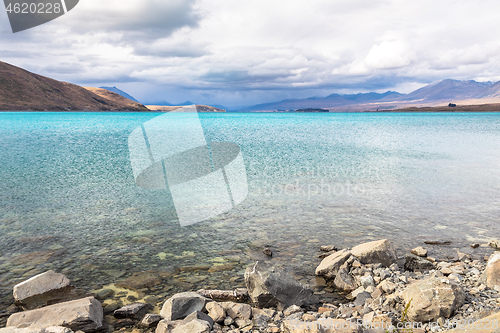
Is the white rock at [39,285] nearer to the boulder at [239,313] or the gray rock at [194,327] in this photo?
the gray rock at [194,327]

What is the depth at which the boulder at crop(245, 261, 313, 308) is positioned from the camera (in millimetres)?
7668

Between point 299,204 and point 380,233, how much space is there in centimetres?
467

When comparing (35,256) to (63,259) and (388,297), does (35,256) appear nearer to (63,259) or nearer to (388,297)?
(63,259)

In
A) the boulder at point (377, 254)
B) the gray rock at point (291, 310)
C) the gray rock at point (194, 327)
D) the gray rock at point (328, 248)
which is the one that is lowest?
the gray rock at point (328, 248)

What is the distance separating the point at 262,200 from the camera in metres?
17.5

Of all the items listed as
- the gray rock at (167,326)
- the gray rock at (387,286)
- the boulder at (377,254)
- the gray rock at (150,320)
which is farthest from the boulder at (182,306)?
the boulder at (377,254)

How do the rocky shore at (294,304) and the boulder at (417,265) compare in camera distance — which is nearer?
the rocky shore at (294,304)

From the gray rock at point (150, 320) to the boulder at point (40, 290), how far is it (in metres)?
2.68

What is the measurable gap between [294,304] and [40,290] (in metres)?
6.20

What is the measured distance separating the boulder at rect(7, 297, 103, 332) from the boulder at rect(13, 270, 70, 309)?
1.12 metres

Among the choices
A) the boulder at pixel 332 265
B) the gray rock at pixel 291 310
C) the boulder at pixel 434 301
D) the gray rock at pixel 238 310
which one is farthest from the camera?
the boulder at pixel 332 265

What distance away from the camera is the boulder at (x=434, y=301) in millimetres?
6590

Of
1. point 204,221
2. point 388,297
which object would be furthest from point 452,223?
point 204,221

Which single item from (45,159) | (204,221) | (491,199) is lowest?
(491,199)
